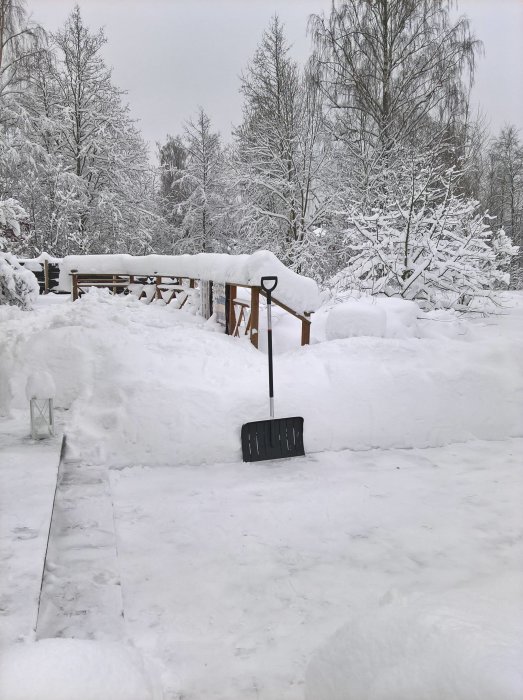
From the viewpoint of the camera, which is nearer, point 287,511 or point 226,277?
point 287,511

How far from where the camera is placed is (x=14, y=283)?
10.6 meters

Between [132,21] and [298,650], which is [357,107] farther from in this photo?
[298,650]

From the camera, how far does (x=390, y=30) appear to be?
44.9 feet

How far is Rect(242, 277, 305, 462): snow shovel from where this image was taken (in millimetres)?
5211

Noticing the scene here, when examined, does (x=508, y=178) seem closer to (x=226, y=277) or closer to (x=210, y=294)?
(x=210, y=294)

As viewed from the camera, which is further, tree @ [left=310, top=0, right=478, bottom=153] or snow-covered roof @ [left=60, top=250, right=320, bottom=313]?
tree @ [left=310, top=0, right=478, bottom=153]

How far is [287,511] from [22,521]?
73.9 inches

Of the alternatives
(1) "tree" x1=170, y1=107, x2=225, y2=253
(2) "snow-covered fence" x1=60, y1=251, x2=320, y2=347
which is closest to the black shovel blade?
(2) "snow-covered fence" x1=60, y1=251, x2=320, y2=347

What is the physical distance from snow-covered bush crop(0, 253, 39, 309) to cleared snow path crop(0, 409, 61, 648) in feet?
21.0

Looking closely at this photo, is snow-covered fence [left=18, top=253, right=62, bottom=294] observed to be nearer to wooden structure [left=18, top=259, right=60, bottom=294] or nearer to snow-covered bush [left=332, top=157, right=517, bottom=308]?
wooden structure [left=18, top=259, right=60, bottom=294]

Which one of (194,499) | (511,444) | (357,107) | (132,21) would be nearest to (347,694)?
(194,499)

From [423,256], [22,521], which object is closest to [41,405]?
[22,521]

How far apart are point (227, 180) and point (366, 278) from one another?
27.6 ft

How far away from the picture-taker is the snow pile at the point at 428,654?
1714 millimetres
